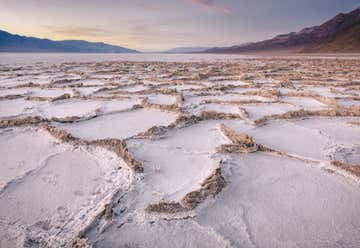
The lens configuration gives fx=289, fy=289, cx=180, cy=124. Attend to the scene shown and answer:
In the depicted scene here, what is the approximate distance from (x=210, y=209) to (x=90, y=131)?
2099 mm

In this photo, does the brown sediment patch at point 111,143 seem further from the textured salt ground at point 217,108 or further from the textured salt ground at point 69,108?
the textured salt ground at point 217,108

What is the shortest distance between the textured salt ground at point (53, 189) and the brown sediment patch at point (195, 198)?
383 mm

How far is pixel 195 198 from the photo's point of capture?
6.53 feet

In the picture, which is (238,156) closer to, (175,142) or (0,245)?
(175,142)

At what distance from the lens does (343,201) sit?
2027 millimetres

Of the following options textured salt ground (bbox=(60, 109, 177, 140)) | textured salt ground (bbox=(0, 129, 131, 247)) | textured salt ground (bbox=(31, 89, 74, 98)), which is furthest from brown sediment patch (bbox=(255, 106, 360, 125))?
textured salt ground (bbox=(31, 89, 74, 98))

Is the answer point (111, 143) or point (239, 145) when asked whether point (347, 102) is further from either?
point (111, 143)

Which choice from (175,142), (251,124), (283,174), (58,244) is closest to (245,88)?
(251,124)

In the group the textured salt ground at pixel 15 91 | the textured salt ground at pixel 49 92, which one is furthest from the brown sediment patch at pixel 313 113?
the textured salt ground at pixel 15 91

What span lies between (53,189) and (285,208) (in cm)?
170

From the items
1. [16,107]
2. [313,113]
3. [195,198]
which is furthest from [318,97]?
[16,107]

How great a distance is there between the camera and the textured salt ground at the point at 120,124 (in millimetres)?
3398

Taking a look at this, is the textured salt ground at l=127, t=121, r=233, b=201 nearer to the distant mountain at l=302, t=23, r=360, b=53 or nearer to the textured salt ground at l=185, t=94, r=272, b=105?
the textured salt ground at l=185, t=94, r=272, b=105

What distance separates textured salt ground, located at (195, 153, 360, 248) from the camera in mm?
1682
